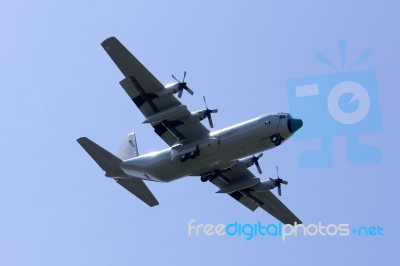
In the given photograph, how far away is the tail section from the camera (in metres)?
45.6

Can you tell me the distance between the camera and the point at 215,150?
141 feet

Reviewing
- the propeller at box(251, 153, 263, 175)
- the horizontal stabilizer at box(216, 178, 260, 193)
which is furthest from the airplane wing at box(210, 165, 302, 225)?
the propeller at box(251, 153, 263, 175)

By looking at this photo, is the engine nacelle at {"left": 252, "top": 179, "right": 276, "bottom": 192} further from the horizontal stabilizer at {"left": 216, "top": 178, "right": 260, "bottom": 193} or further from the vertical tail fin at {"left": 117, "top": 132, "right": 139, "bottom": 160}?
the vertical tail fin at {"left": 117, "top": 132, "right": 139, "bottom": 160}

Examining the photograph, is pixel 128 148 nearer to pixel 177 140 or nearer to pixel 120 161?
pixel 120 161

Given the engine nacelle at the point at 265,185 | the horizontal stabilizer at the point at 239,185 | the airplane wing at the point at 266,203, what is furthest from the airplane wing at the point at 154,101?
the airplane wing at the point at 266,203

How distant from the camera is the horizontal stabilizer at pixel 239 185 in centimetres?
4812

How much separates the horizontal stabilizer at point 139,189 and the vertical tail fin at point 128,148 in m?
1.74

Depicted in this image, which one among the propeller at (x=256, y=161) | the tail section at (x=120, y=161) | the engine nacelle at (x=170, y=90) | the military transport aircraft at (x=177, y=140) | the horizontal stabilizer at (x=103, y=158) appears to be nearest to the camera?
the military transport aircraft at (x=177, y=140)

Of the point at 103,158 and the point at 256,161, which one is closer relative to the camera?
the point at 103,158

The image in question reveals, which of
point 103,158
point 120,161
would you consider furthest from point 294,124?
point 103,158

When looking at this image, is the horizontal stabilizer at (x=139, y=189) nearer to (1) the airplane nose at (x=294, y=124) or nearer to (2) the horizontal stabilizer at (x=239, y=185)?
(2) the horizontal stabilizer at (x=239, y=185)

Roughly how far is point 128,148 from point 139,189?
9.69 feet

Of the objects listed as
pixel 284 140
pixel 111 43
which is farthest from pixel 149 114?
pixel 284 140

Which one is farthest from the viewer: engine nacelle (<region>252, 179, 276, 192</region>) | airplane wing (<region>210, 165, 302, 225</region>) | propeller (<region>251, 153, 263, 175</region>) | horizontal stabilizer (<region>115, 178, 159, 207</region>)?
airplane wing (<region>210, 165, 302, 225</region>)
